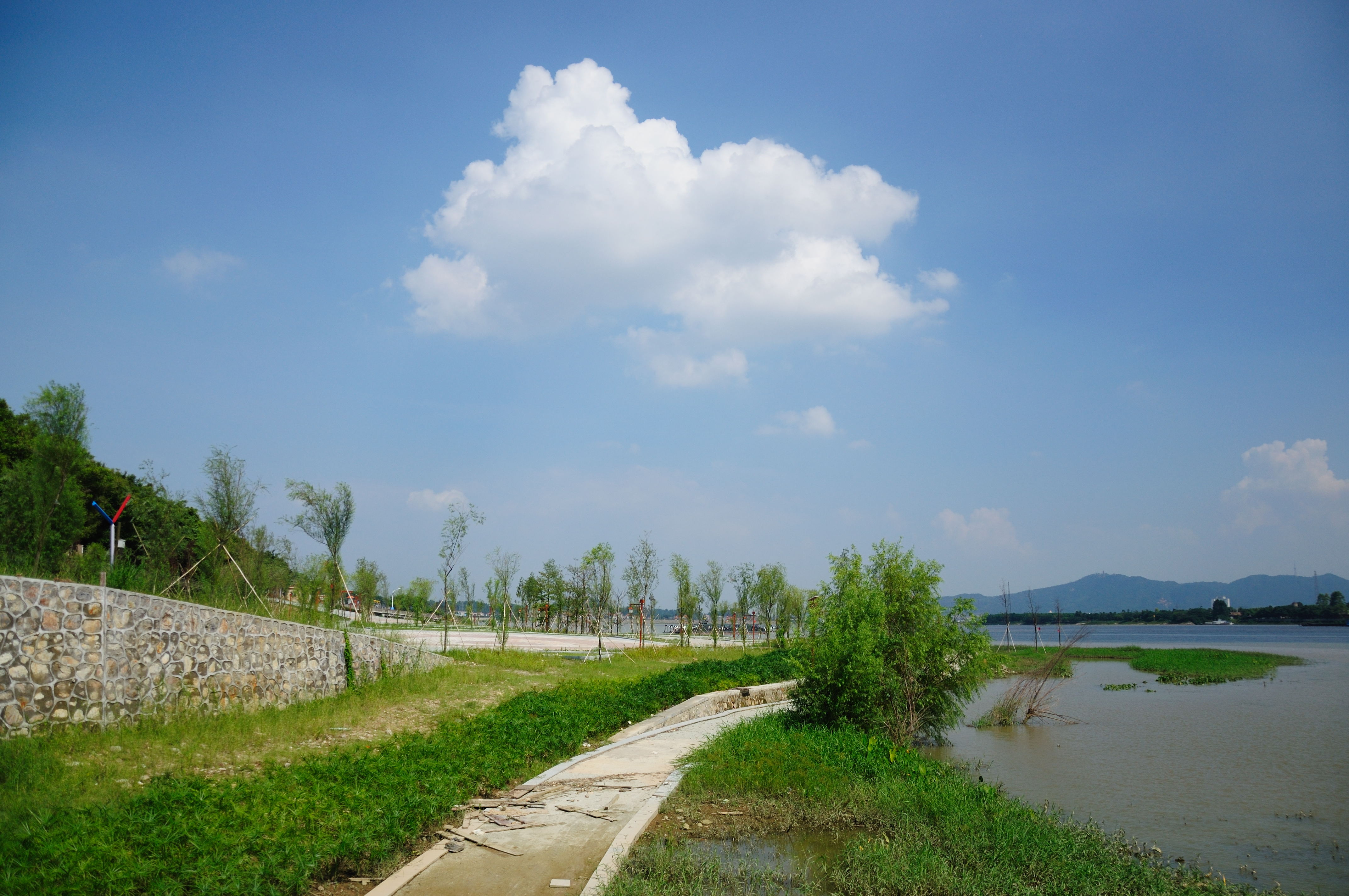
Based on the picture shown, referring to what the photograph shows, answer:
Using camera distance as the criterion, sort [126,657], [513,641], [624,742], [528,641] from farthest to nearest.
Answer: [528,641] < [513,641] < [624,742] < [126,657]

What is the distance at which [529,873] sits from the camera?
18.6 ft

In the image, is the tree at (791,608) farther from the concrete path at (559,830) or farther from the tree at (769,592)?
the concrete path at (559,830)

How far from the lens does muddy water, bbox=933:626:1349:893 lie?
9.14 m

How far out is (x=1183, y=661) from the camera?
3906 centimetres

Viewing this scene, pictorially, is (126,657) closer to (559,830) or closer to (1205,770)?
(559,830)

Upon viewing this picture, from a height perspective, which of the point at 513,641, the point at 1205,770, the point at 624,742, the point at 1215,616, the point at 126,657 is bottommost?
the point at 1215,616

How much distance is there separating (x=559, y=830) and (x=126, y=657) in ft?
20.3

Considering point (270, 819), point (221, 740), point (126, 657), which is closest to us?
point (270, 819)

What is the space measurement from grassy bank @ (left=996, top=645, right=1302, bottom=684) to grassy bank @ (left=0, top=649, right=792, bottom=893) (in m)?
23.8

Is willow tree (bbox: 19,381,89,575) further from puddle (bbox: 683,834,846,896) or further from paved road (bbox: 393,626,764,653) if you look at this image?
puddle (bbox: 683,834,846,896)

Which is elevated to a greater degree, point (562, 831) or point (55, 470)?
point (55, 470)

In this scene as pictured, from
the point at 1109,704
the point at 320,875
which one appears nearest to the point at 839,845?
the point at 320,875

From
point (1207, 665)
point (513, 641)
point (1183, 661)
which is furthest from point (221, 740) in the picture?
point (1183, 661)

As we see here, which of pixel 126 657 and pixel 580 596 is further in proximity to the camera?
pixel 580 596
